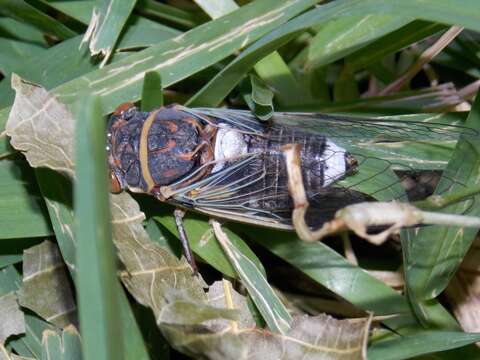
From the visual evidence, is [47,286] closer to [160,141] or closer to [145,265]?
[145,265]

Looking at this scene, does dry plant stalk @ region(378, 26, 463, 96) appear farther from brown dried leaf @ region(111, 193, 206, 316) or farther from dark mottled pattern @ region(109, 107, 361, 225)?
brown dried leaf @ region(111, 193, 206, 316)

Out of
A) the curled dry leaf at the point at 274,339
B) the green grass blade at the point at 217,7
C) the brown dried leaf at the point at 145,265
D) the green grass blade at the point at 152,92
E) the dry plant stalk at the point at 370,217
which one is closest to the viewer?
the dry plant stalk at the point at 370,217

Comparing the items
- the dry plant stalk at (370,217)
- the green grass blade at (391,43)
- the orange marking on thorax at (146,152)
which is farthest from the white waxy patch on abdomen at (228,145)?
the dry plant stalk at (370,217)

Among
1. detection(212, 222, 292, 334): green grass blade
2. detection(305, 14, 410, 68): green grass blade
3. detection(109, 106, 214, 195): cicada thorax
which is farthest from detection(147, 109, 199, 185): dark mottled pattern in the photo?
detection(305, 14, 410, 68): green grass blade

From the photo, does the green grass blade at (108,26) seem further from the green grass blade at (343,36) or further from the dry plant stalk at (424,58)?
the dry plant stalk at (424,58)

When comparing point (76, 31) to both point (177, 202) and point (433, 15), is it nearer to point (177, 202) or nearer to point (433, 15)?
point (177, 202)

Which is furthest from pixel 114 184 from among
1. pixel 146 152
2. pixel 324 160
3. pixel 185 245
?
pixel 324 160

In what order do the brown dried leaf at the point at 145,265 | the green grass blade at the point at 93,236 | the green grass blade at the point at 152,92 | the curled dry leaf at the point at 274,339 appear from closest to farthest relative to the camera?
the green grass blade at the point at 93,236 → the curled dry leaf at the point at 274,339 → the brown dried leaf at the point at 145,265 → the green grass blade at the point at 152,92
